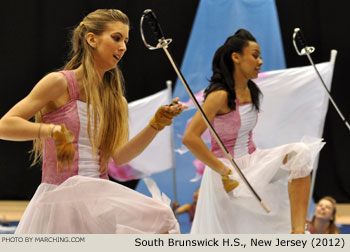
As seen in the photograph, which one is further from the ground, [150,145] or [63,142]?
[63,142]

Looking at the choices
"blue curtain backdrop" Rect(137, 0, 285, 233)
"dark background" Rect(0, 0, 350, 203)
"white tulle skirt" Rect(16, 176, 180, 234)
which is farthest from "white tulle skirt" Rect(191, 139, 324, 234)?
"dark background" Rect(0, 0, 350, 203)

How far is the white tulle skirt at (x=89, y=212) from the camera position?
2180mm

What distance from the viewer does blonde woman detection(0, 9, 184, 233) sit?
2.17m

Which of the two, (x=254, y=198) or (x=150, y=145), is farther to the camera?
(x=150, y=145)

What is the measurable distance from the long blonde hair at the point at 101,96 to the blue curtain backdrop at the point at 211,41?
9.28ft

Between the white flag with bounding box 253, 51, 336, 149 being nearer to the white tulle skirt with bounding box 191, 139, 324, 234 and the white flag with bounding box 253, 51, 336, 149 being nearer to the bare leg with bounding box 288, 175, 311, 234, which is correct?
the white tulle skirt with bounding box 191, 139, 324, 234

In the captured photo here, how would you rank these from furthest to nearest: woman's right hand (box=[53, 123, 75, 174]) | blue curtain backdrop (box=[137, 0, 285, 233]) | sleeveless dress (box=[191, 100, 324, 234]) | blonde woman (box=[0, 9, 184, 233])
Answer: blue curtain backdrop (box=[137, 0, 285, 233])
sleeveless dress (box=[191, 100, 324, 234])
blonde woman (box=[0, 9, 184, 233])
woman's right hand (box=[53, 123, 75, 174])

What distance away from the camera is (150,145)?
516 centimetres

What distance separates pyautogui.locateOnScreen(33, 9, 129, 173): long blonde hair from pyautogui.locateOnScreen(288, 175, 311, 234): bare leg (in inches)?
38.2

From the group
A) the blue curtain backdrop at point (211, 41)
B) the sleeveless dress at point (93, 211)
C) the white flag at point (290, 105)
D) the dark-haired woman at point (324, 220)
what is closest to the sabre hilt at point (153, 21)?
the sleeveless dress at point (93, 211)

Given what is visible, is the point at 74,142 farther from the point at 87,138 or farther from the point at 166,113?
the point at 166,113

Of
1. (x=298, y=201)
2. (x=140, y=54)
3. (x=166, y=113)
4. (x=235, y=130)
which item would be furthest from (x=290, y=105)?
(x=166, y=113)

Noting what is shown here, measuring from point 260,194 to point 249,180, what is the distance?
0.10m

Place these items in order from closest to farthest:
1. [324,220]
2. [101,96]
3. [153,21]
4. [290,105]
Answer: [101,96] < [153,21] < [324,220] < [290,105]
